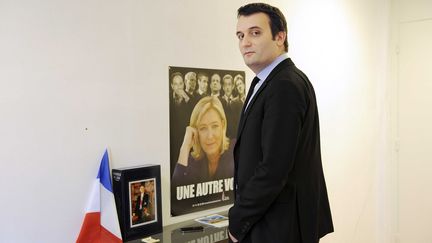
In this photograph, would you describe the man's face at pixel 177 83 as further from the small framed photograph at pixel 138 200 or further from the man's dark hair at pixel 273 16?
the man's dark hair at pixel 273 16

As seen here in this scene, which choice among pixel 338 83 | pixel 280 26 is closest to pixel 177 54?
pixel 280 26

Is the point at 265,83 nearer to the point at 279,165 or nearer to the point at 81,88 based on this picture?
the point at 279,165

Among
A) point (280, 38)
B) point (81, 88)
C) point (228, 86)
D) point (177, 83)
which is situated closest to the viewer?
point (280, 38)

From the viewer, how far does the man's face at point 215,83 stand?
7.85ft

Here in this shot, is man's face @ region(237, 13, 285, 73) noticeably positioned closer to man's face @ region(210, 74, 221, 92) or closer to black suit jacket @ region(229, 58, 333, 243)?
black suit jacket @ region(229, 58, 333, 243)

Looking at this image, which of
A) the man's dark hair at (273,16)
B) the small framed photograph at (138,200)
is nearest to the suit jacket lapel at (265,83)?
the man's dark hair at (273,16)

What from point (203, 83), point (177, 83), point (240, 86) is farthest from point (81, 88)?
point (240, 86)

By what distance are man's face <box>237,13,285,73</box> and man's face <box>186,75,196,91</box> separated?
712 millimetres

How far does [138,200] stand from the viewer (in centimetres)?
194

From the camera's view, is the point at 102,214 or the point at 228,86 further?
the point at 228,86

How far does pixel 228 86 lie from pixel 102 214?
1111mm

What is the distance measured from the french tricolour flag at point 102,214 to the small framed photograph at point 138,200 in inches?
1.8

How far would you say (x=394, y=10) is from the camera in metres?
4.16

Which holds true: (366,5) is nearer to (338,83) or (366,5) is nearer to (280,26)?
(338,83)
